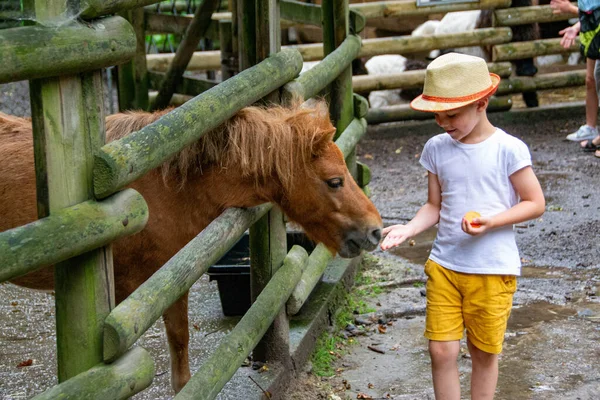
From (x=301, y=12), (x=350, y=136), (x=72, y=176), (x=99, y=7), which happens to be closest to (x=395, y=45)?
(x=301, y=12)

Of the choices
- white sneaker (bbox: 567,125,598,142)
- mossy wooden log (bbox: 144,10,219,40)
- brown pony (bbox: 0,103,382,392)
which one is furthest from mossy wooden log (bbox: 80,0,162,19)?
white sneaker (bbox: 567,125,598,142)

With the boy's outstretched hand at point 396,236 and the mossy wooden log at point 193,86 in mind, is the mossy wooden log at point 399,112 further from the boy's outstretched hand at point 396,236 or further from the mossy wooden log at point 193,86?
the boy's outstretched hand at point 396,236

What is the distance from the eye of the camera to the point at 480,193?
129 inches

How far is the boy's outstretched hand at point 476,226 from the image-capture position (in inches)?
122

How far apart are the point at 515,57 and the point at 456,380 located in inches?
287

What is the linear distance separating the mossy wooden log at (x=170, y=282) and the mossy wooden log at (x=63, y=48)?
0.65 m

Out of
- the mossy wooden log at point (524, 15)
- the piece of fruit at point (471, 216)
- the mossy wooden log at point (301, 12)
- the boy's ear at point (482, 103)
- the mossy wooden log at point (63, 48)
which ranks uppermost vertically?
the mossy wooden log at point (63, 48)

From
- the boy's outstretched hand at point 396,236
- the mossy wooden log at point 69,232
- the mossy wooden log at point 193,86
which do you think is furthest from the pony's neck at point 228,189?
the mossy wooden log at point 193,86

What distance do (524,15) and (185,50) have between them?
4301 millimetres

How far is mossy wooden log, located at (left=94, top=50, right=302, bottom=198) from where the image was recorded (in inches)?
86.8

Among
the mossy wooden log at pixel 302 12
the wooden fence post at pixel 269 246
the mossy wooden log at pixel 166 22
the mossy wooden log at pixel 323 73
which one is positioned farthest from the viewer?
the mossy wooden log at pixel 166 22

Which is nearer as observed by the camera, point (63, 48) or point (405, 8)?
point (63, 48)

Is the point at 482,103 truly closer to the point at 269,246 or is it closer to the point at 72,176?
the point at 269,246

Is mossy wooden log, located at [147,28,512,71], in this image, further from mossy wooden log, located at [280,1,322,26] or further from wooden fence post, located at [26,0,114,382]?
wooden fence post, located at [26,0,114,382]
